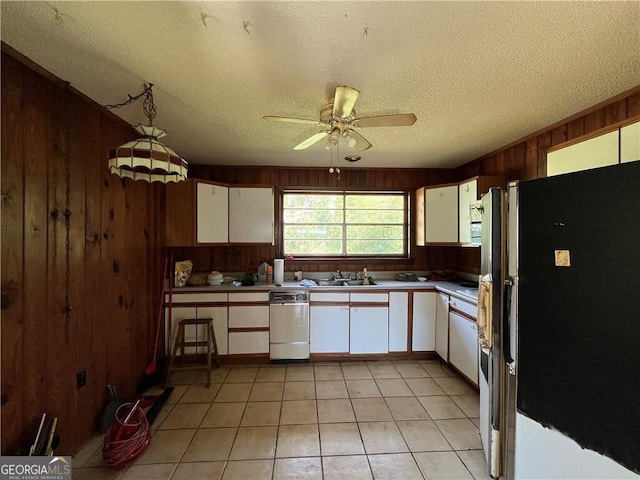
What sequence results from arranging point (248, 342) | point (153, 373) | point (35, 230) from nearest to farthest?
point (35, 230) → point (153, 373) → point (248, 342)

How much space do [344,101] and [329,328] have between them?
97.1 inches

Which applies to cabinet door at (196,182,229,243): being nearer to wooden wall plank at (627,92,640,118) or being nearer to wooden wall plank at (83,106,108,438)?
wooden wall plank at (83,106,108,438)

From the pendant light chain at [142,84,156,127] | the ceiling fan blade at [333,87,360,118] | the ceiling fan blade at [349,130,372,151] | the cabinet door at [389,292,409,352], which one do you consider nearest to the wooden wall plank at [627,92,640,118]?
the ceiling fan blade at [349,130,372,151]

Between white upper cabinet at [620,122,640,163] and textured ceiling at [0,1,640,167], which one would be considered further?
white upper cabinet at [620,122,640,163]

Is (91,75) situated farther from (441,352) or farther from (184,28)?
(441,352)

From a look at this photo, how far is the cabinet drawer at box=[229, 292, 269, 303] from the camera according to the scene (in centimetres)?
311

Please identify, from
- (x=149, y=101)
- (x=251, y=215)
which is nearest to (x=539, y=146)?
(x=251, y=215)

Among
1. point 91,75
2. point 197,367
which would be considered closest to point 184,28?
point 91,75

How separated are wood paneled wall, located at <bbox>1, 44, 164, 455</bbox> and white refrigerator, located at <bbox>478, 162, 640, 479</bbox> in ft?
8.40

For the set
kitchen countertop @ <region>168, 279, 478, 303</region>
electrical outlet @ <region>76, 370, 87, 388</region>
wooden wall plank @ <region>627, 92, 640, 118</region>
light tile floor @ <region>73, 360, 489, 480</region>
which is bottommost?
light tile floor @ <region>73, 360, 489, 480</region>

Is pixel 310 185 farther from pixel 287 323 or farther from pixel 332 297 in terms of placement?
pixel 287 323

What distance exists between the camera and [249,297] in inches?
123

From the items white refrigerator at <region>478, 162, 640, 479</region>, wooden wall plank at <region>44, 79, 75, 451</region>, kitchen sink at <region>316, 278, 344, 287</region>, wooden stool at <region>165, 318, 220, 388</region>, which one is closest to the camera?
white refrigerator at <region>478, 162, 640, 479</region>

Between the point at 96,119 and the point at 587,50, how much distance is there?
3032 millimetres
